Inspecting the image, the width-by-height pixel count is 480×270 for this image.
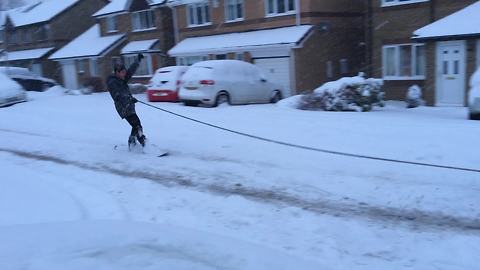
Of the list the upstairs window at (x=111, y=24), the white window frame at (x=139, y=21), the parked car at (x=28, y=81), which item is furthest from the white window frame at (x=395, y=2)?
the parked car at (x=28, y=81)

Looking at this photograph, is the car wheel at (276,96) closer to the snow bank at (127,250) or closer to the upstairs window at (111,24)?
the snow bank at (127,250)

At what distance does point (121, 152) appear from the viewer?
32.2ft

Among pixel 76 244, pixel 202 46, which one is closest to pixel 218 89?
pixel 202 46

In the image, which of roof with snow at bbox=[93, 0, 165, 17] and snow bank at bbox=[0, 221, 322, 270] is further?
roof with snow at bbox=[93, 0, 165, 17]

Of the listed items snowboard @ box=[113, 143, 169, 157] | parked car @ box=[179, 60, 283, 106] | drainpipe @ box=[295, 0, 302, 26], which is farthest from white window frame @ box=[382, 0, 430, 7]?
snowboard @ box=[113, 143, 169, 157]

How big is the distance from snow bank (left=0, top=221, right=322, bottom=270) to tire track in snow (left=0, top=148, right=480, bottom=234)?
53.9 inches

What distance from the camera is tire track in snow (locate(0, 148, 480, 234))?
→ 5.39 metres

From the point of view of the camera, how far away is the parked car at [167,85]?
18984mm

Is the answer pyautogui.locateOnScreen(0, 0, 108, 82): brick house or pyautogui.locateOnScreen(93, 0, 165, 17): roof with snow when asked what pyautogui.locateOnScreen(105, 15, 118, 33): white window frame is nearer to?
pyautogui.locateOnScreen(93, 0, 165, 17): roof with snow

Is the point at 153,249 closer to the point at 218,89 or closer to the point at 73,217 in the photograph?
the point at 73,217

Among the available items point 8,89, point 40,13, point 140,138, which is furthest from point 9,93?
point 40,13

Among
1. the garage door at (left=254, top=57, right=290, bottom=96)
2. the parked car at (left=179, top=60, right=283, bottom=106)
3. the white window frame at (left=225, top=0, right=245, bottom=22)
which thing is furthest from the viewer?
the white window frame at (left=225, top=0, right=245, bottom=22)

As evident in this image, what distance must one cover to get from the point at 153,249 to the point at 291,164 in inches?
147

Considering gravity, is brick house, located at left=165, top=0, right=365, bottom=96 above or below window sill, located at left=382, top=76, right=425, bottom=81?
above
